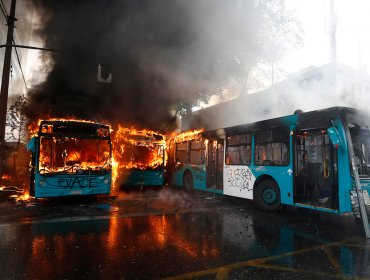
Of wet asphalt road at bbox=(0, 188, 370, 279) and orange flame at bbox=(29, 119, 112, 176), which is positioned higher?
orange flame at bbox=(29, 119, 112, 176)

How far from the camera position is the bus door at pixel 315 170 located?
6094 mm

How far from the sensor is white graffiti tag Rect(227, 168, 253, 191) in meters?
8.26

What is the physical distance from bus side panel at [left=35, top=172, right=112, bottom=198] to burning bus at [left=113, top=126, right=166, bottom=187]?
257 cm

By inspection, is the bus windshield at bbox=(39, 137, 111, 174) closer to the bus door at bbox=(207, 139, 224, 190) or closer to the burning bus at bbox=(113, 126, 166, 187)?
the burning bus at bbox=(113, 126, 166, 187)

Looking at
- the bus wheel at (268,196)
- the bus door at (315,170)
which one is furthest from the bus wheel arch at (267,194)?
the bus door at (315,170)

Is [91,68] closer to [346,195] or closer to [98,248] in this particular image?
[98,248]

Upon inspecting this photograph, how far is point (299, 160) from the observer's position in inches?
272

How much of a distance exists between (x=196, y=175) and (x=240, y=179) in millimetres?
2779

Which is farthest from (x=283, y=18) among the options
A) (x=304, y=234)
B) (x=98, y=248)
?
(x=98, y=248)

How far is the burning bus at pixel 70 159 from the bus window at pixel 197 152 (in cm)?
353

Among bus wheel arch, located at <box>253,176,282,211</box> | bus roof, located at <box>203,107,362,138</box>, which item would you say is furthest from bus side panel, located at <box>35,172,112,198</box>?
bus roof, located at <box>203,107,362,138</box>

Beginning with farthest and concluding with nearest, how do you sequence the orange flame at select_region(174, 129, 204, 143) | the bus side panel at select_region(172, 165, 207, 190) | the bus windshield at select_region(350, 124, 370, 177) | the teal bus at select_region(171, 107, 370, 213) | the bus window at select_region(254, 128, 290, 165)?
the orange flame at select_region(174, 129, 204, 143) < the bus side panel at select_region(172, 165, 207, 190) < the bus window at select_region(254, 128, 290, 165) < the bus windshield at select_region(350, 124, 370, 177) < the teal bus at select_region(171, 107, 370, 213)

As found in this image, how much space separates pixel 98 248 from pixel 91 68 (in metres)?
10.3

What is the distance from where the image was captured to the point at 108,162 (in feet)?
29.6
